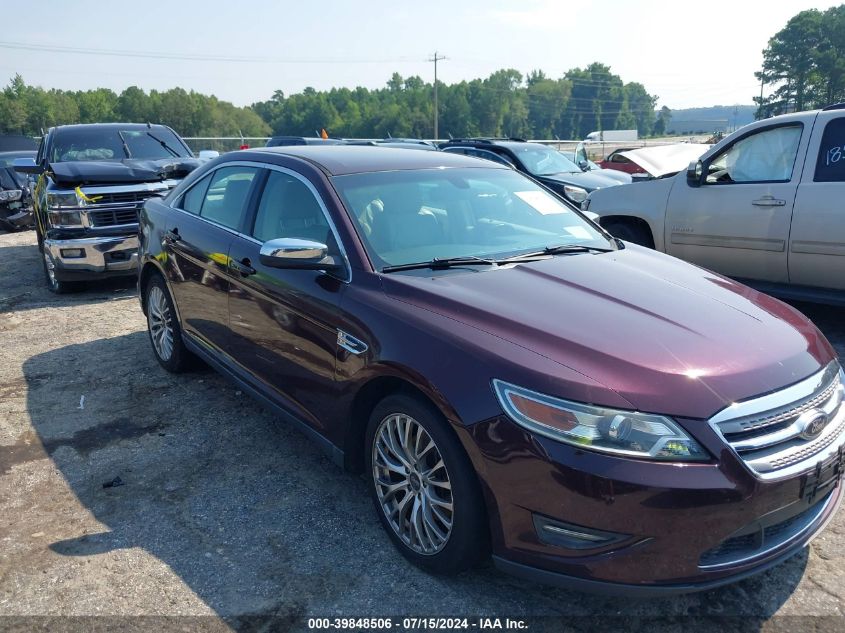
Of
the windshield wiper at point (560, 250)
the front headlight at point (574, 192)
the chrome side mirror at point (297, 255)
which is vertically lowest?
the front headlight at point (574, 192)

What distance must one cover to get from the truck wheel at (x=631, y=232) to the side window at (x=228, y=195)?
433cm

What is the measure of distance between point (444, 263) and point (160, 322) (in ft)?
9.90

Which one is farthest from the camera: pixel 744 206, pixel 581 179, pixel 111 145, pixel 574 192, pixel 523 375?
pixel 581 179

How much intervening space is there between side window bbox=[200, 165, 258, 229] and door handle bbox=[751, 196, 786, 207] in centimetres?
435

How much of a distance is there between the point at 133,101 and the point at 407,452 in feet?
369

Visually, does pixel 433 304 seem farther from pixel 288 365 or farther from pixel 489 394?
pixel 288 365

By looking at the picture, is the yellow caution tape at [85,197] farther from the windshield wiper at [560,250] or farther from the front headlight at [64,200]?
the windshield wiper at [560,250]

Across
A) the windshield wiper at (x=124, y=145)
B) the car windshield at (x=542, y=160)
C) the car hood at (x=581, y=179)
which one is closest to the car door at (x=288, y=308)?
the windshield wiper at (x=124, y=145)

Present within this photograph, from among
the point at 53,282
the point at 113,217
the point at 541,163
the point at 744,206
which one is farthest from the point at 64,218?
the point at 541,163

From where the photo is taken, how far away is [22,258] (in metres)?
10.7

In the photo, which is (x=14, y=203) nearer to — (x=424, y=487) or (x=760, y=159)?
(x=760, y=159)

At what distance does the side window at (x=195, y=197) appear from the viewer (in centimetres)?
480

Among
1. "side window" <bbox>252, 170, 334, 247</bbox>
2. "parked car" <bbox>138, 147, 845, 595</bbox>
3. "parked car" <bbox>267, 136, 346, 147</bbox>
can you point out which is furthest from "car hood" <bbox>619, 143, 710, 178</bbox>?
"side window" <bbox>252, 170, 334, 247</bbox>

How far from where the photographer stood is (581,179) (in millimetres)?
12242
